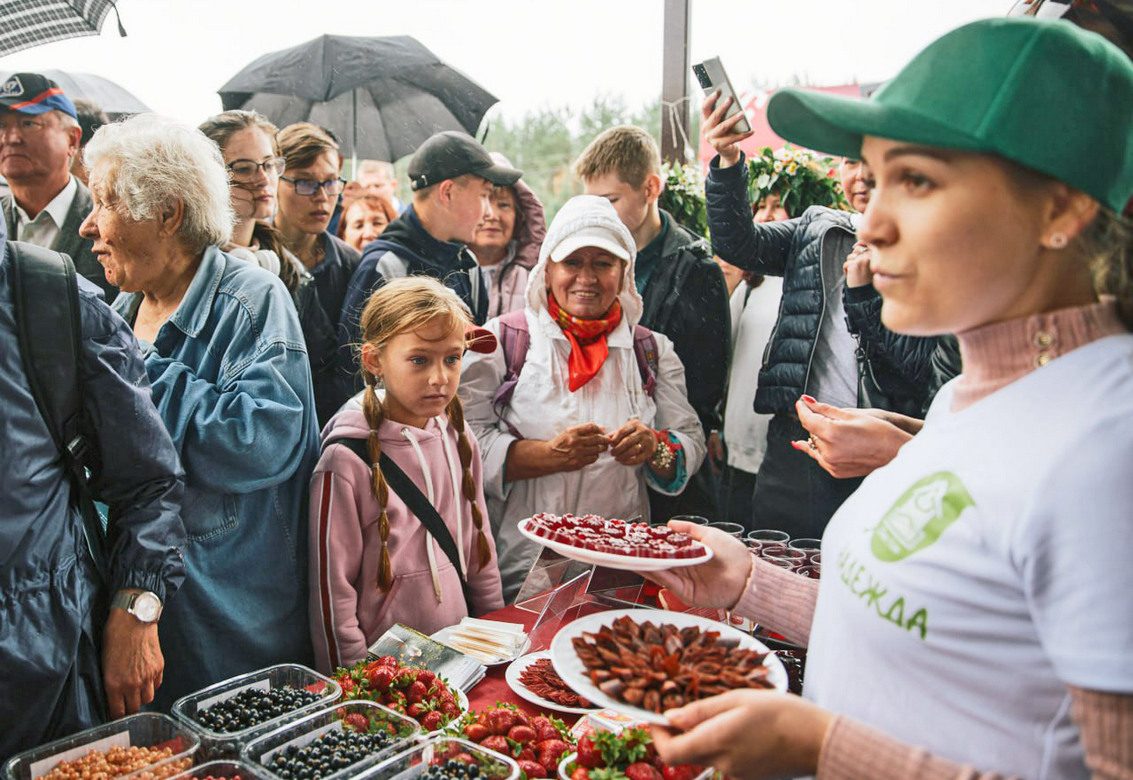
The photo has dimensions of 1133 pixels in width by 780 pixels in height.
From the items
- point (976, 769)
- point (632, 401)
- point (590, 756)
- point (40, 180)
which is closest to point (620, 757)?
point (590, 756)

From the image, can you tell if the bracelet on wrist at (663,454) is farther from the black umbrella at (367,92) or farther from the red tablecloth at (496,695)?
the black umbrella at (367,92)

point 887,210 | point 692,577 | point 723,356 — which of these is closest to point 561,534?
point 692,577

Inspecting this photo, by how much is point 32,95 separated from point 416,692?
2129 millimetres

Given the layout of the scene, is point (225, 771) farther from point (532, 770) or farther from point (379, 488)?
point (379, 488)

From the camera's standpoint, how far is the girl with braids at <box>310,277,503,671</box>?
225 centimetres

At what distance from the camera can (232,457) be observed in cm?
Answer: 201

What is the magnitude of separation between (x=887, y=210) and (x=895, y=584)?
42cm

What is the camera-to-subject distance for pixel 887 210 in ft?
3.16

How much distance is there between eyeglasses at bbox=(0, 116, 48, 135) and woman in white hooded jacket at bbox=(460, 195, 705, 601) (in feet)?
4.89

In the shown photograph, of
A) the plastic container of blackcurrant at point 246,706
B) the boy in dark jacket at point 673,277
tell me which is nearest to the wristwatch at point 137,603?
the plastic container of blackcurrant at point 246,706

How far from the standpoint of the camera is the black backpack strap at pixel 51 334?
61.9 inches

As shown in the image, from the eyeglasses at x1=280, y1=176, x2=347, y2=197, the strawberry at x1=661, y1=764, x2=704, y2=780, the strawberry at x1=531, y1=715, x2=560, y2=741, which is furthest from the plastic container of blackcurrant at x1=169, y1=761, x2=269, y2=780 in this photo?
the eyeglasses at x1=280, y1=176, x2=347, y2=197

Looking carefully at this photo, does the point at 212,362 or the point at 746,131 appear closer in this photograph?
the point at 212,362

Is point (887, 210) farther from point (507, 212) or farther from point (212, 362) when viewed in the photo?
point (507, 212)
